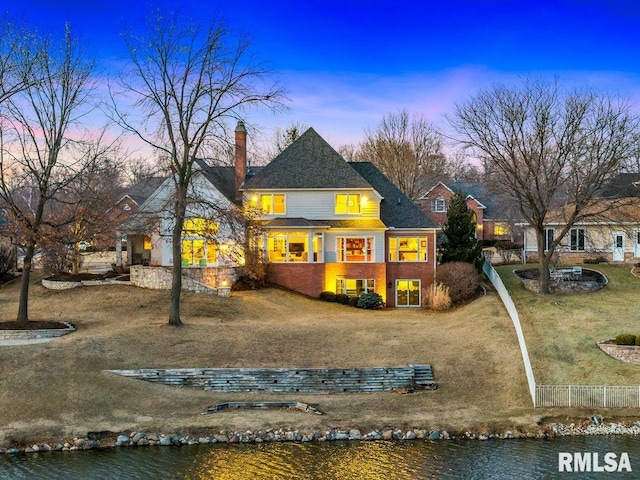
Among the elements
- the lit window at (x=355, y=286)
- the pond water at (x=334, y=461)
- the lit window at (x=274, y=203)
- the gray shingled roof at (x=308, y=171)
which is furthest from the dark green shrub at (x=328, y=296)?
the pond water at (x=334, y=461)

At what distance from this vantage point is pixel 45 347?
2502 cm

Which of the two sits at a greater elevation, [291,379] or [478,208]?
[478,208]

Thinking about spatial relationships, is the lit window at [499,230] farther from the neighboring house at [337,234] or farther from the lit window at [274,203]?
the lit window at [274,203]

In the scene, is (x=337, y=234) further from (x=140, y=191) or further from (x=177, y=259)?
(x=140, y=191)

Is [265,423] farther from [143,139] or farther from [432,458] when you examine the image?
[143,139]

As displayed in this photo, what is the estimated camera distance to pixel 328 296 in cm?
3969

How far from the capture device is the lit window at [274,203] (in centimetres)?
4219

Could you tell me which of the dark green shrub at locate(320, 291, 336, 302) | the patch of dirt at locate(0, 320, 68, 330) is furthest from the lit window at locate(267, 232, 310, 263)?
the patch of dirt at locate(0, 320, 68, 330)

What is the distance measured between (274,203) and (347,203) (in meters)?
5.13

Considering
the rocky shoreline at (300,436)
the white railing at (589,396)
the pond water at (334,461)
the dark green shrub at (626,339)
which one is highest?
the dark green shrub at (626,339)

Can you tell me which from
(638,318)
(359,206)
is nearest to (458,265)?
(359,206)

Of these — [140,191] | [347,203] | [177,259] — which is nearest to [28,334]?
[177,259]

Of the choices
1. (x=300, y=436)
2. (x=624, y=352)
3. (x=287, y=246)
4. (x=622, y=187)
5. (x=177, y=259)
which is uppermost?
(x=622, y=187)

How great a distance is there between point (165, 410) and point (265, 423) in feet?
12.6
